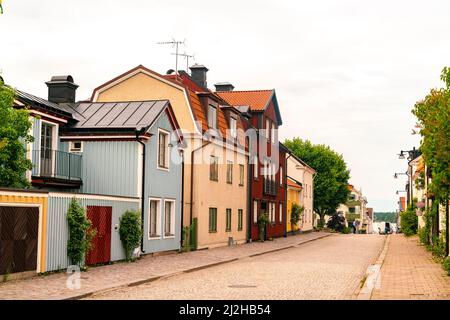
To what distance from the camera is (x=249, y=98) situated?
40844 millimetres

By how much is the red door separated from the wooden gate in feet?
9.51

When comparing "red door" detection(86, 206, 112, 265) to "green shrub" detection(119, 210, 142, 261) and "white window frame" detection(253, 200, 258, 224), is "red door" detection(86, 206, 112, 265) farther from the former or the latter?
"white window frame" detection(253, 200, 258, 224)

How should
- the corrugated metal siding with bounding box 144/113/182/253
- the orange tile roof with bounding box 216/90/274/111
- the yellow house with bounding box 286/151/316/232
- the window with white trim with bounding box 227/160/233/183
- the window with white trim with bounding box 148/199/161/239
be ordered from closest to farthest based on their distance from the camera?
the corrugated metal siding with bounding box 144/113/182/253
the window with white trim with bounding box 148/199/161/239
the window with white trim with bounding box 227/160/233/183
the orange tile roof with bounding box 216/90/274/111
the yellow house with bounding box 286/151/316/232

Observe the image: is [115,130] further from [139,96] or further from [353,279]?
[353,279]

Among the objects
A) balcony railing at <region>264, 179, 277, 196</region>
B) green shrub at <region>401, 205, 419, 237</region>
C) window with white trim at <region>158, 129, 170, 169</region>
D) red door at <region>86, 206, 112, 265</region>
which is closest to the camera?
red door at <region>86, 206, 112, 265</region>

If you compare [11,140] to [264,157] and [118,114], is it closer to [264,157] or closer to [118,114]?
[118,114]

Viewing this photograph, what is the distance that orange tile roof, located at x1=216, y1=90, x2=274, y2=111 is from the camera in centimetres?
3991

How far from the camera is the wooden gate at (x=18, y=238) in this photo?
14.4 meters

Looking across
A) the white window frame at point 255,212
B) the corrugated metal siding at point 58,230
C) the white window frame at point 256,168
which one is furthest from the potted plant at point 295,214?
the corrugated metal siding at point 58,230

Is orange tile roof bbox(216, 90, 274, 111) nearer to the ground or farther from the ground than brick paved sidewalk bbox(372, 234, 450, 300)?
farther from the ground

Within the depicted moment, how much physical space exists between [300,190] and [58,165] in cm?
3571

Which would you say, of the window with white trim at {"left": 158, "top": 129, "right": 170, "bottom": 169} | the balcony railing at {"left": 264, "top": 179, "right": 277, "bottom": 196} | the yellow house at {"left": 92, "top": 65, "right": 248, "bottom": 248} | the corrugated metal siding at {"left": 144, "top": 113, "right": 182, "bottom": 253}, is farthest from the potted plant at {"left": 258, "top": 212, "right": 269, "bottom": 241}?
the window with white trim at {"left": 158, "top": 129, "right": 170, "bottom": 169}
